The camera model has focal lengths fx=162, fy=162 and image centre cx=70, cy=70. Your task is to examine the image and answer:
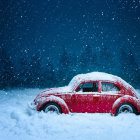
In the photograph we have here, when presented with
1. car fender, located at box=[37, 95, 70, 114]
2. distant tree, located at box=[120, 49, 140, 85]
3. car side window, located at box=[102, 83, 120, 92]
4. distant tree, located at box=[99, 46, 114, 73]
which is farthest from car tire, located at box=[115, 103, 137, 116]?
distant tree, located at box=[99, 46, 114, 73]

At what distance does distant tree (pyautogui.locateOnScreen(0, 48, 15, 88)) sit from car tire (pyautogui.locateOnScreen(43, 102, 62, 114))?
21.7 m

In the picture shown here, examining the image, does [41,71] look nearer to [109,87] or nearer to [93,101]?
[109,87]

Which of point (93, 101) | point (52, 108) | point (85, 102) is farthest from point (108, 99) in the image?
point (52, 108)

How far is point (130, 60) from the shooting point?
3108cm

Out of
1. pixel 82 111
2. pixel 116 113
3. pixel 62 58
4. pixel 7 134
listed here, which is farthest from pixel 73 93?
pixel 62 58

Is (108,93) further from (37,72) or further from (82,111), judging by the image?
(37,72)

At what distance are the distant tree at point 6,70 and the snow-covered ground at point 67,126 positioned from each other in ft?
69.1

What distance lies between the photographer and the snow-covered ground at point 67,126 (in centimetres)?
433

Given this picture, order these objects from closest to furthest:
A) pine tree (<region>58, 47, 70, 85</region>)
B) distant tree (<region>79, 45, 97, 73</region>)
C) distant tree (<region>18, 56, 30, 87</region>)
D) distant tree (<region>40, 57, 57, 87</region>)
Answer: distant tree (<region>18, 56, 30, 87</region>)
distant tree (<region>40, 57, 57, 87</region>)
pine tree (<region>58, 47, 70, 85</region>)
distant tree (<region>79, 45, 97, 73</region>)

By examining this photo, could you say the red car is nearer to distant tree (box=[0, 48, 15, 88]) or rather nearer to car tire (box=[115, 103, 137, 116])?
car tire (box=[115, 103, 137, 116])

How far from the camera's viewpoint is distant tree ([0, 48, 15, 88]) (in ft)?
84.6

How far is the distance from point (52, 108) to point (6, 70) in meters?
22.7

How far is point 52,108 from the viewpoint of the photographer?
235 inches

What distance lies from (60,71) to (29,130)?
2569cm
